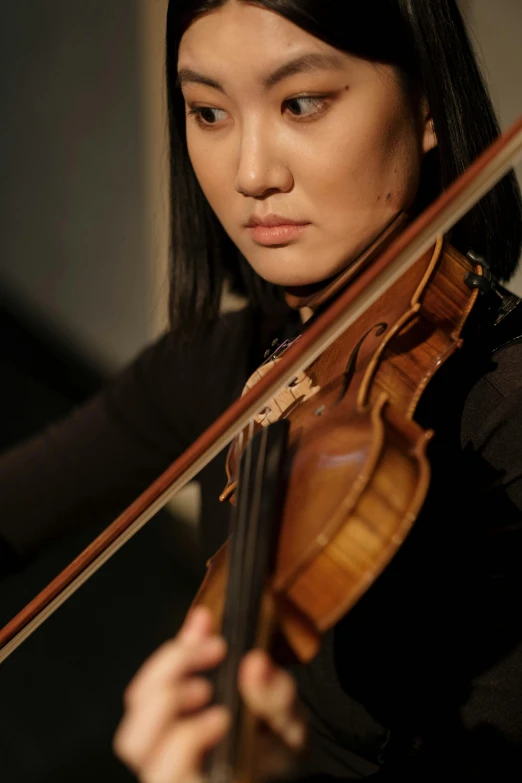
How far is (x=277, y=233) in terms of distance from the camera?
24.0 inches

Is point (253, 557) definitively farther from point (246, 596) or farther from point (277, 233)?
point (277, 233)

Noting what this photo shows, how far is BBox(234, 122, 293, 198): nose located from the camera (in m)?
0.57

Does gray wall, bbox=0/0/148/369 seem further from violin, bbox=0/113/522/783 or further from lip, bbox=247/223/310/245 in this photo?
violin, bbox=0/113/522/783

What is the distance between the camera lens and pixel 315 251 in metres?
0.60

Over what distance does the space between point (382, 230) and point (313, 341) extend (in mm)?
170

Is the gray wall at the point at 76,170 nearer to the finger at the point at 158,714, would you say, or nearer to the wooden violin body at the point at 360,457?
the wooden violin body at the point at 360,457

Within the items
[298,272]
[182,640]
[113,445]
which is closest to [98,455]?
[113,445]

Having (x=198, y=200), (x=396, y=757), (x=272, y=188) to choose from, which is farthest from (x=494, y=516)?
(x=198, y=200)

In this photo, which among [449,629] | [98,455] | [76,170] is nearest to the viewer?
[449,629]

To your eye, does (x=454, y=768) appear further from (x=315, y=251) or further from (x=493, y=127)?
(x=493, y=127)

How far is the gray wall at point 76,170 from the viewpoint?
1103 mm

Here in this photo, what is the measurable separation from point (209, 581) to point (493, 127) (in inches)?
17.3

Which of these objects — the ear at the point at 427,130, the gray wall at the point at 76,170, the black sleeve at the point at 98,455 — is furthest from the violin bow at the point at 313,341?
the gray wall at the point at 76,170

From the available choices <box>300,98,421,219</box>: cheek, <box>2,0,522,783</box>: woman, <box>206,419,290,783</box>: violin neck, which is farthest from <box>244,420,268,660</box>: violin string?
<box>300,98,421,219</box>: cheek
